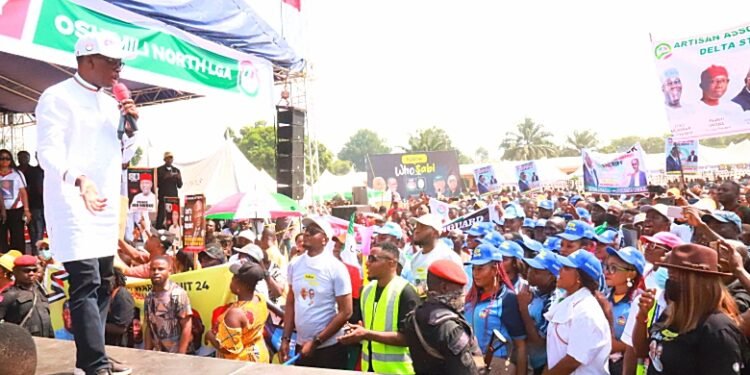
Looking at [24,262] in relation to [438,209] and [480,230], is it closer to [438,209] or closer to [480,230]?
[480,230]

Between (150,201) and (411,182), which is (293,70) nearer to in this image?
(150,201)

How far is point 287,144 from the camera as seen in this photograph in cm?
1185

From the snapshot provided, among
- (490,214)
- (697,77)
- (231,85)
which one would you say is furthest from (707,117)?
(231,85)

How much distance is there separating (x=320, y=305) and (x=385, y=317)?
0.81 meters

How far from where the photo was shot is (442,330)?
2.87 metres

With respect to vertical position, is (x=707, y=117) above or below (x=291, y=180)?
above

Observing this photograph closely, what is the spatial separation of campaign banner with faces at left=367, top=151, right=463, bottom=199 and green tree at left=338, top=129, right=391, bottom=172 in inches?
4469

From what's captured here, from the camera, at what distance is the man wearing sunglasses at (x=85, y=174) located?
2461mm

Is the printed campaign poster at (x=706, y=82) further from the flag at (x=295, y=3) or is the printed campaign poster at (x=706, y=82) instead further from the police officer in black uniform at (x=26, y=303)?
the police officer in black uniform at (x=26, y=303)

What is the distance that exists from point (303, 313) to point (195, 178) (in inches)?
585

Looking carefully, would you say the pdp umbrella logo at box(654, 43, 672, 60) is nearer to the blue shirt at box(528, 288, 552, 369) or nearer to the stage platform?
the blue shirt at box(528, 288, 552, 369)

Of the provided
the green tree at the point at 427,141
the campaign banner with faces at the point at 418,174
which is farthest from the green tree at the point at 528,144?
the campaign banner with faces at the point at 418,174

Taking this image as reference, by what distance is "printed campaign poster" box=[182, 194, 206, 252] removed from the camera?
6561 millimetres

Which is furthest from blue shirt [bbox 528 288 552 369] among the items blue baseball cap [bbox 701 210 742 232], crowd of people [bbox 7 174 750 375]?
blue baseball cap [bbox 701 210 742 232]
